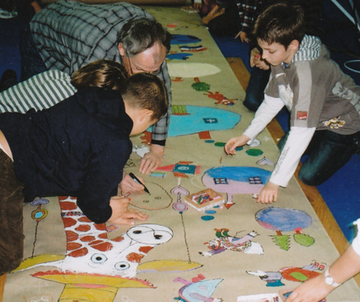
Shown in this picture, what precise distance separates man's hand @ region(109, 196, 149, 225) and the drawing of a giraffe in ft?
0.12

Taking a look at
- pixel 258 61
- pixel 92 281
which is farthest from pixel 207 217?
pixel 258 61

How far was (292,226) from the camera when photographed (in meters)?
1.42

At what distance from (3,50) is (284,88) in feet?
7.18

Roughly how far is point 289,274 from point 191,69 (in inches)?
67.7

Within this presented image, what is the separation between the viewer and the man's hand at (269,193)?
1474 millimetres

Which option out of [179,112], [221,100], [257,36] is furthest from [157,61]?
[221,100]

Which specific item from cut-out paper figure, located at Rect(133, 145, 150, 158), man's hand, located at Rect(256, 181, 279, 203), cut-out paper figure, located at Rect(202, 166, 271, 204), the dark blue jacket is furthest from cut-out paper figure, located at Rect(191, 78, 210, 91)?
the dark blue jacket

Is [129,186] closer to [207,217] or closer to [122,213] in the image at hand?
[122,213]

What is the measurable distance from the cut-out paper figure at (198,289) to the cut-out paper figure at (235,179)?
416 millimetres

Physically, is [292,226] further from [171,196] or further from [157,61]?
[157,61]

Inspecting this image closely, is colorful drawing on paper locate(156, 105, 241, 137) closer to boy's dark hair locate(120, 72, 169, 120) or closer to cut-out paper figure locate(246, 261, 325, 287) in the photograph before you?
boy's dark hair locate(120, 72, 169, 120)

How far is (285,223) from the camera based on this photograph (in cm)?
143

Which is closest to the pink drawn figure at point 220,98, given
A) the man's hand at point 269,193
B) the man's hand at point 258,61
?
the man's hand at point 258,61

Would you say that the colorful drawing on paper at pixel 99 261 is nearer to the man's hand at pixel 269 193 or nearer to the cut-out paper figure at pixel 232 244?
the cut-out paper figure at pixel 232 244
